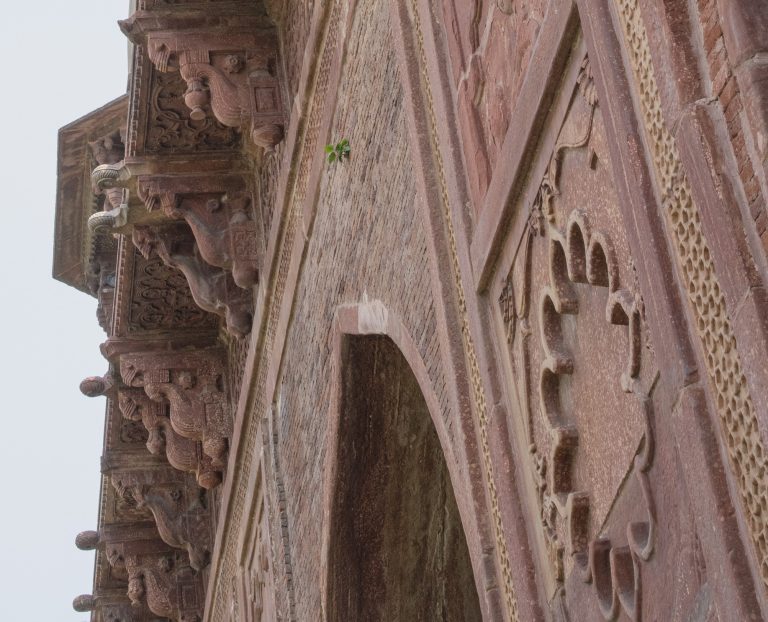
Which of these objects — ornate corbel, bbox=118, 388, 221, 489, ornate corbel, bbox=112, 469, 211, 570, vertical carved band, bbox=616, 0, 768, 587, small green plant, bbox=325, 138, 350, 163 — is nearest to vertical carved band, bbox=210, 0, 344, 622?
small green plant, bbox=325, 138, 350, 163

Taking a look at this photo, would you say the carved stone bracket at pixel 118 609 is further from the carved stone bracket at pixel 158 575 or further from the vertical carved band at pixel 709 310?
the vertical carved band at pixel 709 310

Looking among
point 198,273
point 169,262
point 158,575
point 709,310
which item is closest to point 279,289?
point 198,273

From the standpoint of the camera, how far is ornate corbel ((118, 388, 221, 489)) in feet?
28.7

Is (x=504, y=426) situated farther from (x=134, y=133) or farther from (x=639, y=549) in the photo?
(x=134, y=133)

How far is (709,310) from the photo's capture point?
6.88 ft

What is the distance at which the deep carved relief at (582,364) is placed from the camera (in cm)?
259

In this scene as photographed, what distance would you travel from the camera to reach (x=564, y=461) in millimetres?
2984

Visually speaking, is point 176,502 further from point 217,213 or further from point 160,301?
point 217,213

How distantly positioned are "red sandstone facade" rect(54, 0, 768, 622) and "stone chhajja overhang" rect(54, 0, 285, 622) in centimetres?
2

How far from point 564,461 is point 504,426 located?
34 cm

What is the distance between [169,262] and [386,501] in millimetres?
2713

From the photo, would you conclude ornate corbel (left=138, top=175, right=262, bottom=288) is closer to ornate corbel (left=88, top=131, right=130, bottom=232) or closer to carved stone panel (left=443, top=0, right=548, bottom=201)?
ornate corbel (left=88, top=131, right=130, bottom=232)

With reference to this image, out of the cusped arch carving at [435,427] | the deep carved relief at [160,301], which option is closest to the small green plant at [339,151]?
the cusped arch carving at [435,427]

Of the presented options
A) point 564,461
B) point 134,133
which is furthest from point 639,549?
point 134,133
